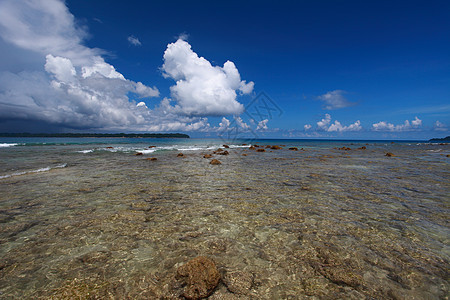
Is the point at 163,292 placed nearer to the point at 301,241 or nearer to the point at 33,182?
the point at 301,241

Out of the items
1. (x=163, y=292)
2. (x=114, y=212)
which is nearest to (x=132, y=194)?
(x=114, y=212)

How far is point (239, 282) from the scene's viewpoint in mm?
3393

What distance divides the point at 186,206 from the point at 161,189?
2.86 meters

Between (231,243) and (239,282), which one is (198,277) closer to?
(239,282)

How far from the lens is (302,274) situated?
359 centimetres

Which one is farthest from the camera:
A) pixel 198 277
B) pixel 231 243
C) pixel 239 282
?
pixel 231 243

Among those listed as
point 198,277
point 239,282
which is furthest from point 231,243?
point 198,277

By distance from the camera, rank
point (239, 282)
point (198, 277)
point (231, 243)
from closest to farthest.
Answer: point (198, 277) < point (239, 282) < point (231, 243)

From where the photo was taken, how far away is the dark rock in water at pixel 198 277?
10.2 ft

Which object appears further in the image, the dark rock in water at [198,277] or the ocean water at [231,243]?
the ocean water at [231,243]

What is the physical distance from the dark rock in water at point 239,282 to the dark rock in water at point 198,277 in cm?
21

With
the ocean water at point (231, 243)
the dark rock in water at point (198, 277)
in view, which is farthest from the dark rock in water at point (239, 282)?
the dark rock in water at point (198, 277)

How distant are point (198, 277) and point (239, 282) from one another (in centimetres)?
71

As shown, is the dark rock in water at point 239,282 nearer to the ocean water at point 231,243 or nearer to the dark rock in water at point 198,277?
the ocean water at point 231,243
